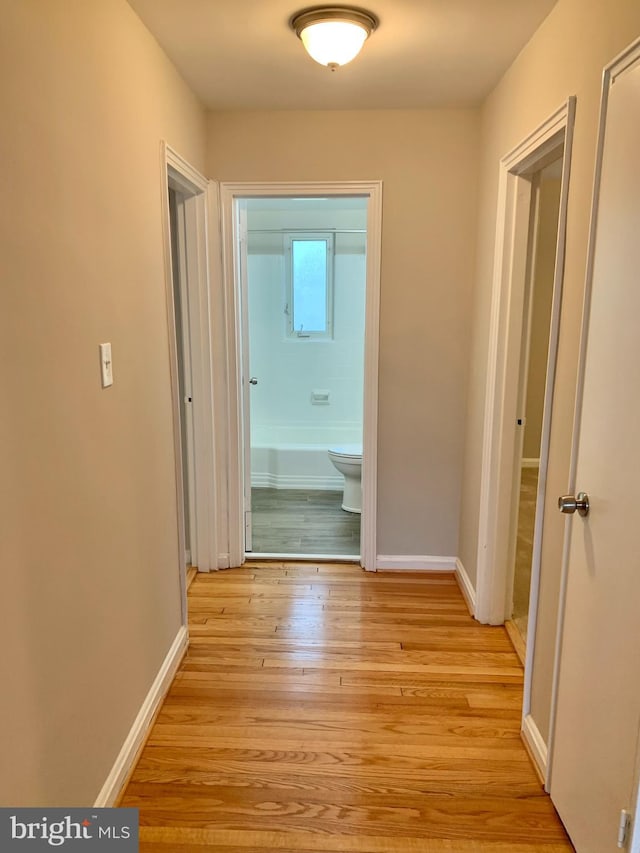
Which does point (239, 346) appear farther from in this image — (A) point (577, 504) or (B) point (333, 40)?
(A) point (577, 504)

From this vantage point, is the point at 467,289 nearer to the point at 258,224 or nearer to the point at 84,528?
the point at 84,528

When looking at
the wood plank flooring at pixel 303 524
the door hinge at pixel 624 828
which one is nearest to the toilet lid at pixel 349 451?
the wood plank flooring at pixel 303 524

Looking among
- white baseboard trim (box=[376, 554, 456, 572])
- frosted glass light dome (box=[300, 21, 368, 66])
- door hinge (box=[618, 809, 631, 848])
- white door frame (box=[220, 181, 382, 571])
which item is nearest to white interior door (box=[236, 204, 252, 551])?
white door frame (box=[220, 181, 382, 571])

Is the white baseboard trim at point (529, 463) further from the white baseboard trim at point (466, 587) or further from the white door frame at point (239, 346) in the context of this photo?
the white door frame at point (239, 346)

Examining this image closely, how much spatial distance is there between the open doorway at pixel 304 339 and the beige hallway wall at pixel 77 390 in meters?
2.68

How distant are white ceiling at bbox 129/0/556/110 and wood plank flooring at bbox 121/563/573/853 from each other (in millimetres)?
2362

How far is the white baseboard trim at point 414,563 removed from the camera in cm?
318

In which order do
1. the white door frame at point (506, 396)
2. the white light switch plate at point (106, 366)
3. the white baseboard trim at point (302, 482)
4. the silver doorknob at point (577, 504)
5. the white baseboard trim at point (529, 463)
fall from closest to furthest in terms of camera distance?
the silver doorknob at point (577, 504)
the white light switch plate at point (106, 366)
the white door frame at point (506, 396)
the white baseboard trim at point (302, 482)
the white baseboard trim at point (529, 463)

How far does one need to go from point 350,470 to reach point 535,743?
2322 mm

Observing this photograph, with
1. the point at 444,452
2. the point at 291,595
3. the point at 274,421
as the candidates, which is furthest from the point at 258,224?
the point at 291,595

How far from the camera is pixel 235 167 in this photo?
282cm

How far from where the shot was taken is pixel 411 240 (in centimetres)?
286

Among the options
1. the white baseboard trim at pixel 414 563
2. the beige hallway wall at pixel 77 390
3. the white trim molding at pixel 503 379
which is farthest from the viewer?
the white baseboard trim at pixel 414 563

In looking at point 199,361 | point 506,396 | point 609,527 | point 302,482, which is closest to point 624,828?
point 609,527
